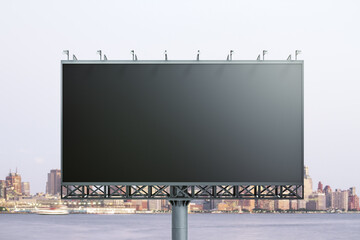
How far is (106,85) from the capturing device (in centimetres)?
1449

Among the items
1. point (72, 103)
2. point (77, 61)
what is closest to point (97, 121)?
point (72, 103)

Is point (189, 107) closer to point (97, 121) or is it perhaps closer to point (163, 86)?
point (163, 86)

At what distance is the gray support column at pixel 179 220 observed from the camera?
14648 mm

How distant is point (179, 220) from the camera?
583 inches

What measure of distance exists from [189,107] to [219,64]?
1.41 metres

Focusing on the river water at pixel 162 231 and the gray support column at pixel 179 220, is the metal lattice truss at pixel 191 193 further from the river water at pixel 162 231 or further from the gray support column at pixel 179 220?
the river water at pixel 162 231

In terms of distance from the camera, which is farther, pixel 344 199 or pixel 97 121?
pixel 344 199

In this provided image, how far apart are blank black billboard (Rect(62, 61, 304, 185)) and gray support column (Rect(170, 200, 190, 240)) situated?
32.0 inches

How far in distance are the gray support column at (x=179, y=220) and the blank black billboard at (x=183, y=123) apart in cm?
81

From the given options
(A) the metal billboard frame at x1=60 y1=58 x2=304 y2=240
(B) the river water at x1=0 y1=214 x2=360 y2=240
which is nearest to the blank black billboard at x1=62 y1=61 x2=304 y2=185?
(A) the metal billboard frame at x1=60 y1=58 x2=304 y2=240

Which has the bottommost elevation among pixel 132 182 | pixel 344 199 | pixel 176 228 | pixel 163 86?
pixel 344 199

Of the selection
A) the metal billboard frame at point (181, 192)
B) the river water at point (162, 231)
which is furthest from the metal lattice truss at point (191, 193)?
the river water at point (162, 231)

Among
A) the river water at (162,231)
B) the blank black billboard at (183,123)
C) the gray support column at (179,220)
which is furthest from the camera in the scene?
the river water at (162,231)

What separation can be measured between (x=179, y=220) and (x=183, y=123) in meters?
2.72
